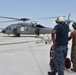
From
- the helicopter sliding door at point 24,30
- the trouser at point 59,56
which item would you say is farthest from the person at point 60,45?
the helicopter sliding door at point 24,30

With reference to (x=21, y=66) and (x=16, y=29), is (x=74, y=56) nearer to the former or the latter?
(x=21, y=66)

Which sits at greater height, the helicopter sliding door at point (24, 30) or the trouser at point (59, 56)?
the trouser at point (59, 56)

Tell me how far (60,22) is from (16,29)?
30.4m

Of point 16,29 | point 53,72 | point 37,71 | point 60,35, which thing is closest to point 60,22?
point 60,35

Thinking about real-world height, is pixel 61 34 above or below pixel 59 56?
above

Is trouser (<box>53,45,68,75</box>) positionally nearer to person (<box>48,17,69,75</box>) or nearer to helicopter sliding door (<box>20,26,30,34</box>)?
person (<box>48,17,69,75</box>)

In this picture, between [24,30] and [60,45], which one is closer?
[60,45]

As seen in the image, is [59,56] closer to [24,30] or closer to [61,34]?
[61,34]

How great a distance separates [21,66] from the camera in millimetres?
8328

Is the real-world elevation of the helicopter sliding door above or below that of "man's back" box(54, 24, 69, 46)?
below

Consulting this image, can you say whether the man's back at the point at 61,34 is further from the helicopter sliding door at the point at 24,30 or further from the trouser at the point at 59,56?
the helicopter sliding door at the point at 24,30

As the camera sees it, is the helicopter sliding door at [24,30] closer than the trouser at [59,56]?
No

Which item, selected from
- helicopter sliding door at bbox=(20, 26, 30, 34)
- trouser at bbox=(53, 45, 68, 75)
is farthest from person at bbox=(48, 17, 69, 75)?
helicopter sliding door at bbox=(20, 26, 30, 34)

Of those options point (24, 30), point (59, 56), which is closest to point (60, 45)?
point (59, 56)
